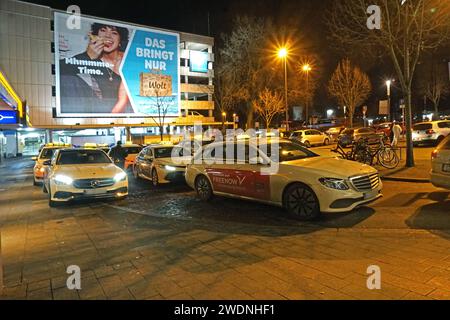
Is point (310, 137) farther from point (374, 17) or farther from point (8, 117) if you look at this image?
point (8, 117)

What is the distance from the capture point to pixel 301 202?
708cm

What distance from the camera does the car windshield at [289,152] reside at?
7.87 m

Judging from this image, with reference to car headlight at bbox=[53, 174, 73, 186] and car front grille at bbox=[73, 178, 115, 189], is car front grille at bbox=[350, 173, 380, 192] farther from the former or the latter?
car headlight at bbox=[53, 174, 73, 186]

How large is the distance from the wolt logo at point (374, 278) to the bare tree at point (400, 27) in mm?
9931

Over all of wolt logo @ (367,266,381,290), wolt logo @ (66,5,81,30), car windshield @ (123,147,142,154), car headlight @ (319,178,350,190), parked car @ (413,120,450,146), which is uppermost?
wolt logo @ (66,5,81,30)

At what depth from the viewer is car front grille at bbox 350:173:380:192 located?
682cm

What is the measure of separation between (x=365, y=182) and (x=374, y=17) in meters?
8.41

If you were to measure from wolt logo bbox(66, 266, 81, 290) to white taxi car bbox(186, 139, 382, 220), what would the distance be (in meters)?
4.06

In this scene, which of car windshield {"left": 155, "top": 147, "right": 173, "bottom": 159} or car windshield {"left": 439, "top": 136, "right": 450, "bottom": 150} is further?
car windshield {"left": 155, "top": 147, "right": 173, "bottom": 159}

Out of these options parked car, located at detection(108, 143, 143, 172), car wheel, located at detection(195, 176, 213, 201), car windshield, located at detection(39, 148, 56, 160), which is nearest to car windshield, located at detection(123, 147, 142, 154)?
parked car, located at detection(108, 143, 143, 172)

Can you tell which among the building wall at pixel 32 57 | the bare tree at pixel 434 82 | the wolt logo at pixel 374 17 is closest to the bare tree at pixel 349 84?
the bare tree at pixel 434 82
